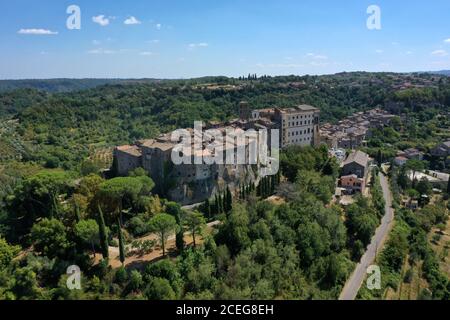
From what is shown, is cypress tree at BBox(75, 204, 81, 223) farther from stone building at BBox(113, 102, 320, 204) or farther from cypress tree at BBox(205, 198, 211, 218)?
cypress tree at BBox(205, 198, 211, 218)

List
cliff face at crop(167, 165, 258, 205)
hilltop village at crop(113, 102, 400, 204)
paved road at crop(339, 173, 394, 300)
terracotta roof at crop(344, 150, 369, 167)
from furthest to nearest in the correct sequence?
terracotta roof at crop(344, 150, 369, 167) < hilltop village at crop(113, 102, 400, 204) < cliff face at crop(167, 165, 258, 205) < paved road at crop(339, 173, 394, 300)

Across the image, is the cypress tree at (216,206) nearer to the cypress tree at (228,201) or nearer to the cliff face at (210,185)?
the cypress tree at (228,201)

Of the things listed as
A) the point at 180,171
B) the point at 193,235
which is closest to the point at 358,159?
the point at 180,171

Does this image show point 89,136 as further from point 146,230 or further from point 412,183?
point 412,183

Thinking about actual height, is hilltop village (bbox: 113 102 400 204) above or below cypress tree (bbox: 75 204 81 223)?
above

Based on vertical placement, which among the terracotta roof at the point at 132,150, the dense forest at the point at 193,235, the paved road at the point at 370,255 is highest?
the terracotta roof at the point at 132,150

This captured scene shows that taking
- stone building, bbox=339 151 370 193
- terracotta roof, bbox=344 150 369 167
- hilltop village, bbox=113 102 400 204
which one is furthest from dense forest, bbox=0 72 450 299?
terracotta roof, bbox=344 150 369 167

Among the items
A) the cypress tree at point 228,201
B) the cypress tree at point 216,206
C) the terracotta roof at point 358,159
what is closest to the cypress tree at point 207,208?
the cypress tree at point 216,206

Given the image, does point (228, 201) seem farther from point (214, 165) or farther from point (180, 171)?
point (180, 171)
